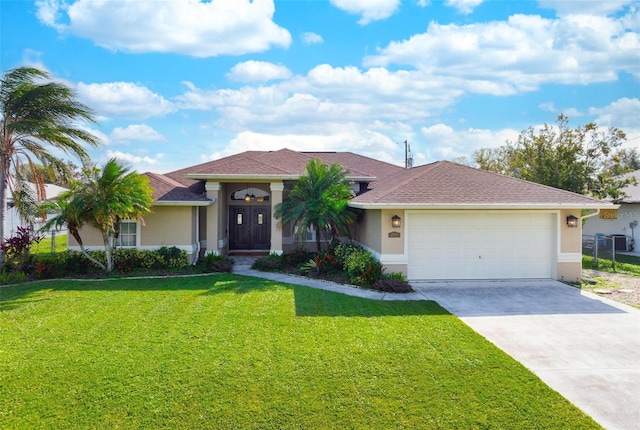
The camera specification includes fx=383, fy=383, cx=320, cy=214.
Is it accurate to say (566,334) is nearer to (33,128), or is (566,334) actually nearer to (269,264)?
(269,264)

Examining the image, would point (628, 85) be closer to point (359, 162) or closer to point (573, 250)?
point (573, 250)

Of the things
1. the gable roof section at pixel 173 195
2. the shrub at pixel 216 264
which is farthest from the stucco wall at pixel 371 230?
the gable roof section at pixel 173 195

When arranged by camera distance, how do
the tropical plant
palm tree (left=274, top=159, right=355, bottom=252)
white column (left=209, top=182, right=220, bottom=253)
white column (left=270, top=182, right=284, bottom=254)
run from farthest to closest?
white column (left=270, top=182, right=284, bottom=254)
white column (left=209, top=182, right=220, bottom=253)
palm tree (left=274, top=159, right=355, bottom=252)
the tropical plant

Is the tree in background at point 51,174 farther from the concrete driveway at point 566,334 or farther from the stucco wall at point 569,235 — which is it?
the stucco wall at point 569,235

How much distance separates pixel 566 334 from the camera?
680 cm

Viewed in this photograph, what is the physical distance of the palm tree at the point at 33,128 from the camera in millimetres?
11547

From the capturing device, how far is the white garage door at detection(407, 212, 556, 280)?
11.0 meters

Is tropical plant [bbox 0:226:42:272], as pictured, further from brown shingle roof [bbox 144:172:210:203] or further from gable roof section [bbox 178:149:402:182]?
gable roof section [bbox 178:149:402:182]

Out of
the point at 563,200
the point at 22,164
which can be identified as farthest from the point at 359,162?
the point at 22,164

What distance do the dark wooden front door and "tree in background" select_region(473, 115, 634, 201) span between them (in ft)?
41.2

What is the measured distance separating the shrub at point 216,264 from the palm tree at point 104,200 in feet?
8.33

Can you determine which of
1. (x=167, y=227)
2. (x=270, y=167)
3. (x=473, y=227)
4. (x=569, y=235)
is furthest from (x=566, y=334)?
(x=167, y=227)

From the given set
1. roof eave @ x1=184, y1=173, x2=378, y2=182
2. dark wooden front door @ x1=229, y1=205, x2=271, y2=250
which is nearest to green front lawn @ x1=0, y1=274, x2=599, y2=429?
roof eave @ x1=184, y1=173, x2=378, y2=182

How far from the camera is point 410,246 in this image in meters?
11.0
